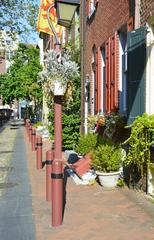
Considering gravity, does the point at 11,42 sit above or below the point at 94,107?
above

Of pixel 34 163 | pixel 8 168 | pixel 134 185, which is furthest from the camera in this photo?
pixel 34 163

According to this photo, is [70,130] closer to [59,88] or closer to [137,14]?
[137,14]

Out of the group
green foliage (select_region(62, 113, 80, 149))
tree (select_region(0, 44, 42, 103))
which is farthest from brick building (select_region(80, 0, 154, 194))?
tree (select_region(0, 44, 42, 103))

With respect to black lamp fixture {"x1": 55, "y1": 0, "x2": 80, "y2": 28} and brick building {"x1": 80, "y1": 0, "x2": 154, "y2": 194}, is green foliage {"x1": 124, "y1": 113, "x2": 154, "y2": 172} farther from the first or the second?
black lamp fixture {"x1": 55, "y1": 0, "x2": 80, "y2": 28}

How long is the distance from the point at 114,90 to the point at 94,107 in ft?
12.5

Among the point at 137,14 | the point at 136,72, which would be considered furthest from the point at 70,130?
the point at 136,72

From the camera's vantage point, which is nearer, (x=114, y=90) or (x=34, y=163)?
(x=114, y=90)

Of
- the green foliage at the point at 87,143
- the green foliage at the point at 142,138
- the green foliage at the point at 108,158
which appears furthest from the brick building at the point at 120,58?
the green foliage at the point at 87,143

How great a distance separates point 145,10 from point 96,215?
12.8ft

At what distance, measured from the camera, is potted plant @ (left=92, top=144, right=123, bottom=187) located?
968cm

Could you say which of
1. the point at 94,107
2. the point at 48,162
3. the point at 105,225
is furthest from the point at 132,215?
the point at 94,107

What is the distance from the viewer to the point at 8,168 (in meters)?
14.0

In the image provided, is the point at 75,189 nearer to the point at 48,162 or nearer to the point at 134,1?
the point at 48,162

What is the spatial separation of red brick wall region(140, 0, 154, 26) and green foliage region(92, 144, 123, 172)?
8.30 ft
